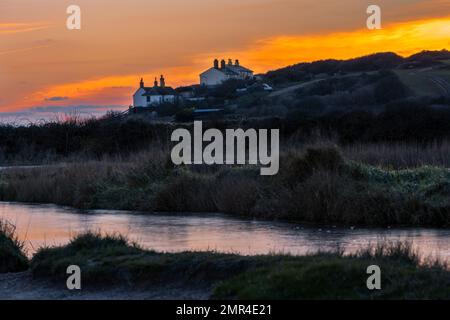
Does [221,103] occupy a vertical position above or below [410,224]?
above

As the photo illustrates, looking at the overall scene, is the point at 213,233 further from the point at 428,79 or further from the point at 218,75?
the point at 218,75

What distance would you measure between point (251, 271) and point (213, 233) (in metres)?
9.54

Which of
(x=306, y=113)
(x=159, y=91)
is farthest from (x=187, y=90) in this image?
(x=306, y=113)

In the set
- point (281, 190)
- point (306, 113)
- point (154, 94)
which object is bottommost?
point (281, 190)

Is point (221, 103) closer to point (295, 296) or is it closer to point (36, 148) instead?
point (36, 148)

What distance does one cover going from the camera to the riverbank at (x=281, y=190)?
23734 mm

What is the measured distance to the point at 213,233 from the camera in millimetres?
21328

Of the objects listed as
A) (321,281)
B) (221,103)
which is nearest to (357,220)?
(321,281)

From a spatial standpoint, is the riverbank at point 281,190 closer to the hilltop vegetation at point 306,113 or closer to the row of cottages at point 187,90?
the hilltop vegetation at point 306,113

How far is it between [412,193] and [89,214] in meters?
10.9
